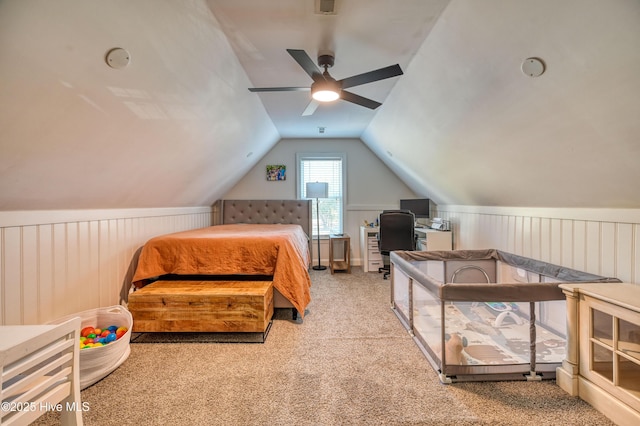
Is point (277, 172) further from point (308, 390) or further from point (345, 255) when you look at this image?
point (308, 390)

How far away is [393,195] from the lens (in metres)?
5.16

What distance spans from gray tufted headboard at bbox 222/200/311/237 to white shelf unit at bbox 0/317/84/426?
12.2 ft

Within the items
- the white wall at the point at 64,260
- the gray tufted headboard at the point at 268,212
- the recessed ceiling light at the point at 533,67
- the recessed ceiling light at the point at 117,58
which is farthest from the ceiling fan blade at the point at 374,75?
the gray tufted headboard at the point at 268,212

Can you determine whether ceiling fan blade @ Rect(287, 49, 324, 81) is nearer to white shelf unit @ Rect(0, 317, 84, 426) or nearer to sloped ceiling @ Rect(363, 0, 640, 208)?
sloped ceiling @ Rect(363, 0, 640, 208)

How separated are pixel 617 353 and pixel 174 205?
413cm

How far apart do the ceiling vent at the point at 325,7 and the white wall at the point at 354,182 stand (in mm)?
3364

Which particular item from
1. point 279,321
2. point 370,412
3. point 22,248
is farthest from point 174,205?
point 370,412

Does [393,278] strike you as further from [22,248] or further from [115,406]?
[22,248]

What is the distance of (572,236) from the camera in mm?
2193

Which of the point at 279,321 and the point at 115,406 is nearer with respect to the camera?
the point at 115,406

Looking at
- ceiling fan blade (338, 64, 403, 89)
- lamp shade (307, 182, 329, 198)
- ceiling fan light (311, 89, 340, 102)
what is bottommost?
lamp shade (307, 182, 329, 198)

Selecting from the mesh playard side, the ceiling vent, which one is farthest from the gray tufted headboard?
the ceiling vent

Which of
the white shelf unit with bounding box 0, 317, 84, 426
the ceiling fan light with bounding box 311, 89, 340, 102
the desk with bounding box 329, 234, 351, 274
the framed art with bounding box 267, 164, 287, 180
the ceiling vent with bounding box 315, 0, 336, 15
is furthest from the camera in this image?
the framed art with bounding box 267, 164, 287, 180

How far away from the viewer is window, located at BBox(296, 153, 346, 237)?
16.8 feet
